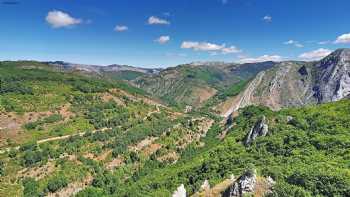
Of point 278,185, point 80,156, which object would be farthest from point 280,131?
point 80,156

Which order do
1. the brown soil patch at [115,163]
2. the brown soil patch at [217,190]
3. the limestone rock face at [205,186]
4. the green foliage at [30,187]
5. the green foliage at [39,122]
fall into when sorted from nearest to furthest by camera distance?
the brown soil patch at [217,190], the limestone rock face at [205,186], the green foliage at [30,187], the brown soil patch at [115,163], the green foliage at [39,122]

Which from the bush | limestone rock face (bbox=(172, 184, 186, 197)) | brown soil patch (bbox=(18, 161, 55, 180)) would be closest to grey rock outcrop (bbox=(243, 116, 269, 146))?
limestone rock face (bbox=(172, 184, 186, 197))

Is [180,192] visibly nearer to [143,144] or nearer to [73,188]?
[73,188]

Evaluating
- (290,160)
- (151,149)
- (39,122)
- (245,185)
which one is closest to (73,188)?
(151,149)

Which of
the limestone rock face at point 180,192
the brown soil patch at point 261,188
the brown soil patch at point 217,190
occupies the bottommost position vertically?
the limestone rock face at point 180,192

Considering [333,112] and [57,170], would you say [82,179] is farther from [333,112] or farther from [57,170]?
[333,112]

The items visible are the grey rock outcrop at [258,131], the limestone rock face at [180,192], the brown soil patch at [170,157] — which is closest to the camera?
the limestone rock face at [180,192]

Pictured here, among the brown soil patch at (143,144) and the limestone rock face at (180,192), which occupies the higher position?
the limestone rock face at (180,192)

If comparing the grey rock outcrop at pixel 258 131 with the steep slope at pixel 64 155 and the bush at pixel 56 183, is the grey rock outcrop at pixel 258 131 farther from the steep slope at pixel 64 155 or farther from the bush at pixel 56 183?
the bush at pixel 56 183

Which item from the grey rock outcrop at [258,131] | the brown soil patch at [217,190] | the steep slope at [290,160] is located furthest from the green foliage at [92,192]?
the brown soil patch at [217,190]

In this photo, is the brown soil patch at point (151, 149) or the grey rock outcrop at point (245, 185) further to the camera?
the brown soil patch at point (151, 149)
